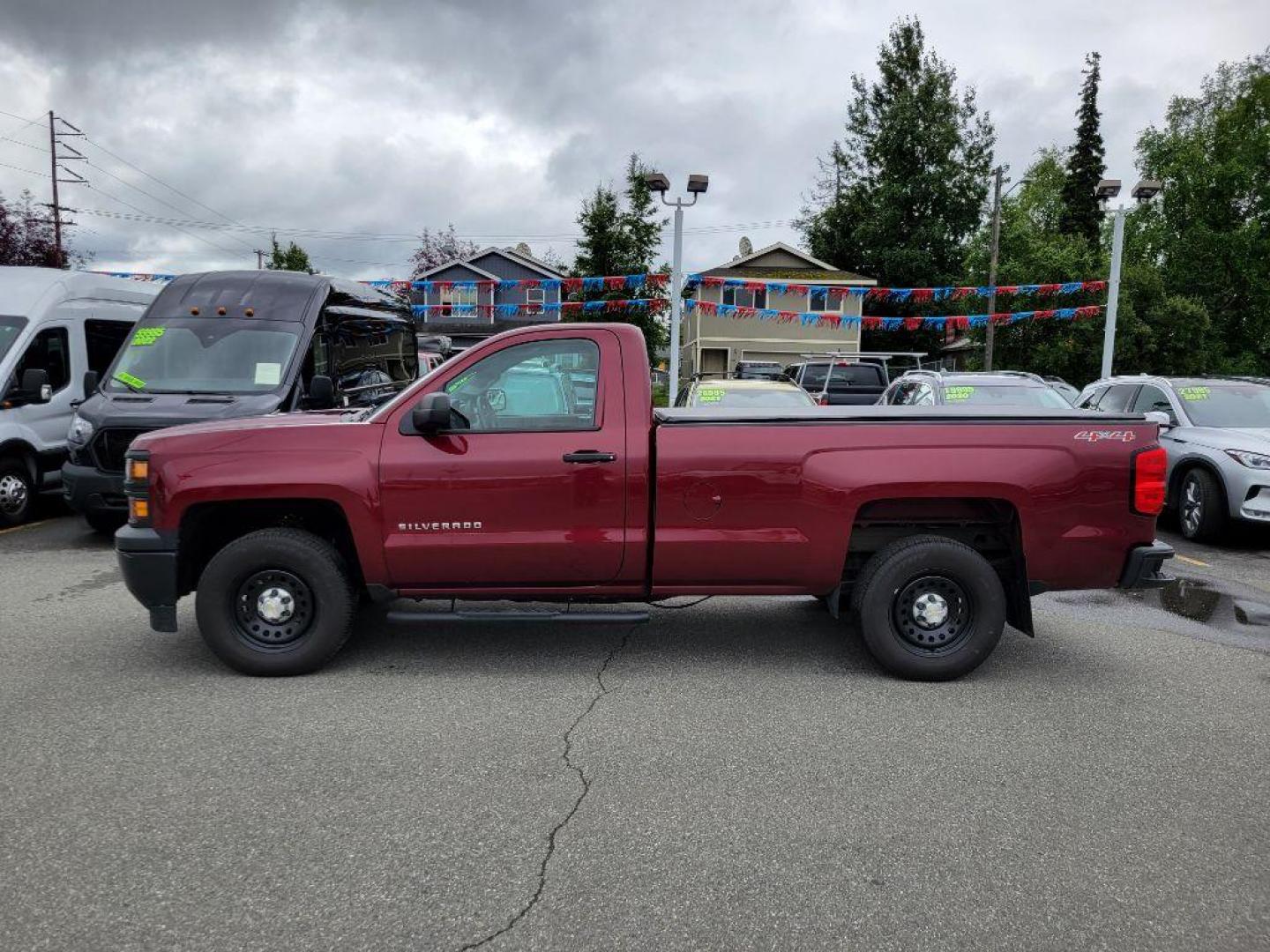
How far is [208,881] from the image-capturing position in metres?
2.89

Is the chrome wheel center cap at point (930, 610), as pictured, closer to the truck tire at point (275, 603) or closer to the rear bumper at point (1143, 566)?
the rear bumper at point (1143, 566)

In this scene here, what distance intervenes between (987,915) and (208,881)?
2.43m

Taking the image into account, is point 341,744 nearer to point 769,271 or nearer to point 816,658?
point 816,658

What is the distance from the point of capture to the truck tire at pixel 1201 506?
30.1ft

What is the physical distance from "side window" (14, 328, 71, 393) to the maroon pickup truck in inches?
255

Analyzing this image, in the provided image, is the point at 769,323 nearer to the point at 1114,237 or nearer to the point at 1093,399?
the point at 1114,237

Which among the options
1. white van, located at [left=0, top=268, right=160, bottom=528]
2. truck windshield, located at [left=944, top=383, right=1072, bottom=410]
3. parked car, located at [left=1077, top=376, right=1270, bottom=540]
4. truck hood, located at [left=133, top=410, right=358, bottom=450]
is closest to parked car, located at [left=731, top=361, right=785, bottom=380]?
truck windshield, located at [left=944, top=383, right=1072, bottom=410]

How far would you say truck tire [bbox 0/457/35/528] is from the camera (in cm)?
956

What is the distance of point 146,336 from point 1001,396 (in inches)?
391

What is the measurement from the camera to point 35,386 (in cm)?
939

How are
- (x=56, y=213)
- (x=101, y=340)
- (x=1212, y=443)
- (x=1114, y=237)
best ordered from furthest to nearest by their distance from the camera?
(x=56, y=213), (x=1114, y=237), (x=101, y=340), (x=1212, y=443)

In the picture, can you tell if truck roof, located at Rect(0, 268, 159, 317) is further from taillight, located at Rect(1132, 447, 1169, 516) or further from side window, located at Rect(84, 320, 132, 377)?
taillight, located at Rect(1132, 447, 1169, 516)

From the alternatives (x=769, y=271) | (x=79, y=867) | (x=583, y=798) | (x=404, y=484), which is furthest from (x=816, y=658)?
(x=769, y=271)

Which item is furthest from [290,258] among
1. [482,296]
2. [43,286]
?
[43,286]
